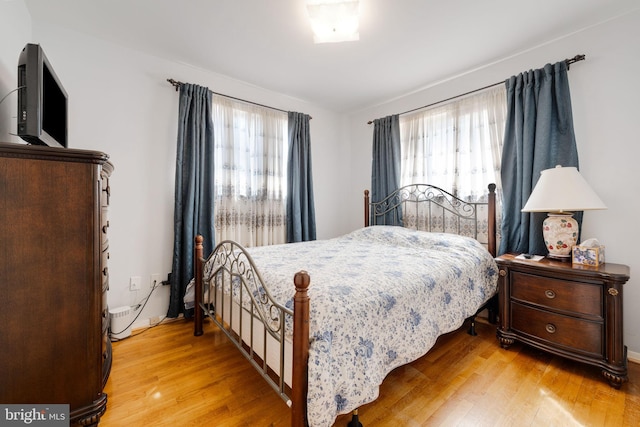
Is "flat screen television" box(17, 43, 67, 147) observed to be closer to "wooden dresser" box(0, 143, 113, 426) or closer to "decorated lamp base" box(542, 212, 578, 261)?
"wooden dresser" box(0, 143, 113, 426)

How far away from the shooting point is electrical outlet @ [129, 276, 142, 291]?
7.88ft

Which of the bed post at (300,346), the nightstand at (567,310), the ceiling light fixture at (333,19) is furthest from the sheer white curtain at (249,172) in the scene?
the nightstand at (567,310)

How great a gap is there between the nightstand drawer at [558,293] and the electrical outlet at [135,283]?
3.22m

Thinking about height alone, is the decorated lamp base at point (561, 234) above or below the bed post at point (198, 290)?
above

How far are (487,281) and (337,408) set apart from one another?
1806 mm

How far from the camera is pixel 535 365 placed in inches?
73.2

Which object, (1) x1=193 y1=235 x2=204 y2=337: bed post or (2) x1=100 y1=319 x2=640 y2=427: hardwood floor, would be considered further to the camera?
(1) x1=193 y1=235 x2=204 y2=337: bed post

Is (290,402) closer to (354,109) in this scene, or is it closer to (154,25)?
(154,25)

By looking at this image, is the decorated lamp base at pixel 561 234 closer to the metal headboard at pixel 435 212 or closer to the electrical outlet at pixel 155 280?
the metal headboard at pixel 435 212

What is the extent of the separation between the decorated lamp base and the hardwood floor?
0.78 meters

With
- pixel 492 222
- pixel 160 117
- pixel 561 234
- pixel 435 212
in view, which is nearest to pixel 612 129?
pixel 561 234

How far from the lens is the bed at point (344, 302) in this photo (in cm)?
109

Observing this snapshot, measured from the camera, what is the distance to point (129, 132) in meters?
2.41

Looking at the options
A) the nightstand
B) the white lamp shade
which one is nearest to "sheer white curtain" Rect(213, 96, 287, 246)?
the nightstand
